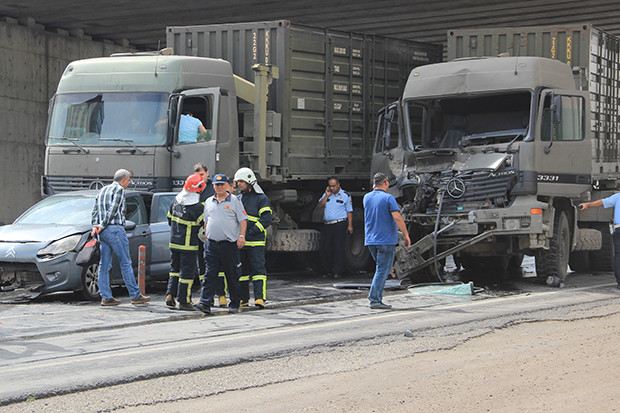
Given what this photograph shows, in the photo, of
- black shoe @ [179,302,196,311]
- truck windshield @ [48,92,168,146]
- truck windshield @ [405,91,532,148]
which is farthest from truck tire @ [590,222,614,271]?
black shoe @ [179,302,196,311]

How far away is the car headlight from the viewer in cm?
1254

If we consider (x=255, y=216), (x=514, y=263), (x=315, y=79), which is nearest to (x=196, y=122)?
(x=315, y=79)

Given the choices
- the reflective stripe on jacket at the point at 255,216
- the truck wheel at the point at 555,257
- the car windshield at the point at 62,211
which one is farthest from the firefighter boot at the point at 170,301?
the truck wheel at the point at 555,257

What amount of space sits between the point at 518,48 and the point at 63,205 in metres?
7.93

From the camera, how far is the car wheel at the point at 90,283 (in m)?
12.7

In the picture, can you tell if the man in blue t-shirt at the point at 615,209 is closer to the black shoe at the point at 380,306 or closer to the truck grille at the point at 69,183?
the black shoe at the point at 380,306

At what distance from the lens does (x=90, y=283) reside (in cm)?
1284

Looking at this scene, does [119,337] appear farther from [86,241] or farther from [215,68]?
[215,68]

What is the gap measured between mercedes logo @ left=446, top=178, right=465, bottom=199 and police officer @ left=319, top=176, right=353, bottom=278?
9.77 feet

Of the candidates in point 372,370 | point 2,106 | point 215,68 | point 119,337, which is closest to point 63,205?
point 215,68

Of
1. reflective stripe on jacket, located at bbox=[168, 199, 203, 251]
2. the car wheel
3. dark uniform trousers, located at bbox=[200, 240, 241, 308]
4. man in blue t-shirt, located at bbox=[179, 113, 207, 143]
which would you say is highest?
man in blue t-shirt, located at bbox=[179, 113, 207, 143]

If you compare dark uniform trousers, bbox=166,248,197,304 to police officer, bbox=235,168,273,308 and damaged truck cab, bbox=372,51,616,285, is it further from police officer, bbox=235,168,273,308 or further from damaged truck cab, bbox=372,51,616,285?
damaged truck cab, bbox=372,51,616,285

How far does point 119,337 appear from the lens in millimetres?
9609

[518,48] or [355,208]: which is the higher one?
[518,48]
